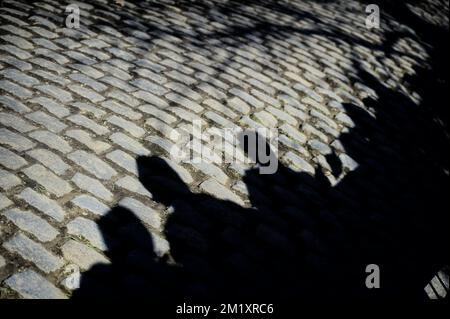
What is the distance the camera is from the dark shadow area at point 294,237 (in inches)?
93.5

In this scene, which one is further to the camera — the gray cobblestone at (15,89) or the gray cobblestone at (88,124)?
the gray cobblestone at (15,89)

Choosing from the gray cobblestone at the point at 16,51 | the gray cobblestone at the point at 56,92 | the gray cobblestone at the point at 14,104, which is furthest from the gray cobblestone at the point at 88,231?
the gray cobblestone at the point at 16,51

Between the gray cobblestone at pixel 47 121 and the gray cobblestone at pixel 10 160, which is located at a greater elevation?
the gray cobblestone at pixel 47 121

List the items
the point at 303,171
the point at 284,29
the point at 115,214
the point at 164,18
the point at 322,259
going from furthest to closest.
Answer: the point at 284,29
the point at 164,18
the point at 303,171
the point at 322,259
the point at 115,214

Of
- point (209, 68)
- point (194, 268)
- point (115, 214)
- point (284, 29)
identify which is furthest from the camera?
point (284, 29)

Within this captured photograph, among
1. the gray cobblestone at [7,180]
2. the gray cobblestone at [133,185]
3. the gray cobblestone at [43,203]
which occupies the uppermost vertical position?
the gray cobblestone at [133,185]

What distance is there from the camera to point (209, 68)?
4645 mm

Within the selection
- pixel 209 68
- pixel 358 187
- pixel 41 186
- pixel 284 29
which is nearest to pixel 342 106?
pixel 358 187

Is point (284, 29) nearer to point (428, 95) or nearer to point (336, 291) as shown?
point (428, 95)

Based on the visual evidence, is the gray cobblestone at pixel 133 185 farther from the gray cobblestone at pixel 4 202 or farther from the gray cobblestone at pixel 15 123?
the gray cobblestone at pixel 15 123

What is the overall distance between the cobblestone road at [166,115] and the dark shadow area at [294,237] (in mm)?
32

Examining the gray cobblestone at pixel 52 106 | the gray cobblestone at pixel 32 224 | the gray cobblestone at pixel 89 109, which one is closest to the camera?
the gray cobblestone at pixel 32 224
